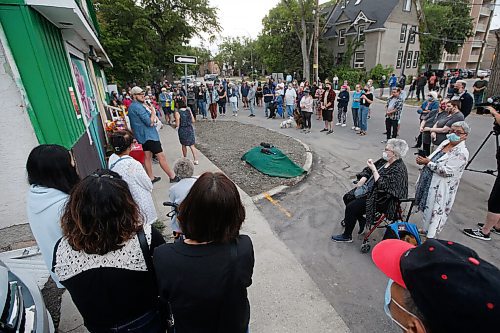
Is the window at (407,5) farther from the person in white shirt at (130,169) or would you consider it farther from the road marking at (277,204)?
the person in white shirt at (130,169)

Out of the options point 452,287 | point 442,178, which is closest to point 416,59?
point 442,178

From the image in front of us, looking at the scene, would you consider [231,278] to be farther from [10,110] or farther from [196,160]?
[196,160]

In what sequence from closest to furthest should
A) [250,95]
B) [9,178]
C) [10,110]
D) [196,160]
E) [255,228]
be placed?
1. [10,110]
2. [9,178]
3. [255,228]
4. [196,160]
5. [250,95]

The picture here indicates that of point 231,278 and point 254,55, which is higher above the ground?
point 254,55

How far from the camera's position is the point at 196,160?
23.5ft

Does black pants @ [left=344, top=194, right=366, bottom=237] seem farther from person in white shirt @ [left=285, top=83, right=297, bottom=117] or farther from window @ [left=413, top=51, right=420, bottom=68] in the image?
window @ [left=413, top=51, right=420, bottom=68]

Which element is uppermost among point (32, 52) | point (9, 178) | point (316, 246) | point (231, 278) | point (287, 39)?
point (287, 39)

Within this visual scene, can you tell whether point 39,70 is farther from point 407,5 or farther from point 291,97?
point 407,5

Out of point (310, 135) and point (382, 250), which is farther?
point (310, 135)

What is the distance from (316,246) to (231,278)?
2870 millimetres

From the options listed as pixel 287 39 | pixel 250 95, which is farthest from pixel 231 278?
pixel 287 39

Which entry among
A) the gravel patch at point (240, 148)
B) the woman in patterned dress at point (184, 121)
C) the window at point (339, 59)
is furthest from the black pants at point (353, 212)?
the window at point (339, 59)

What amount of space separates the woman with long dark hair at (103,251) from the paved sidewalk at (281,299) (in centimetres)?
162

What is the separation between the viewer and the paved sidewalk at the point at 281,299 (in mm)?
2688
